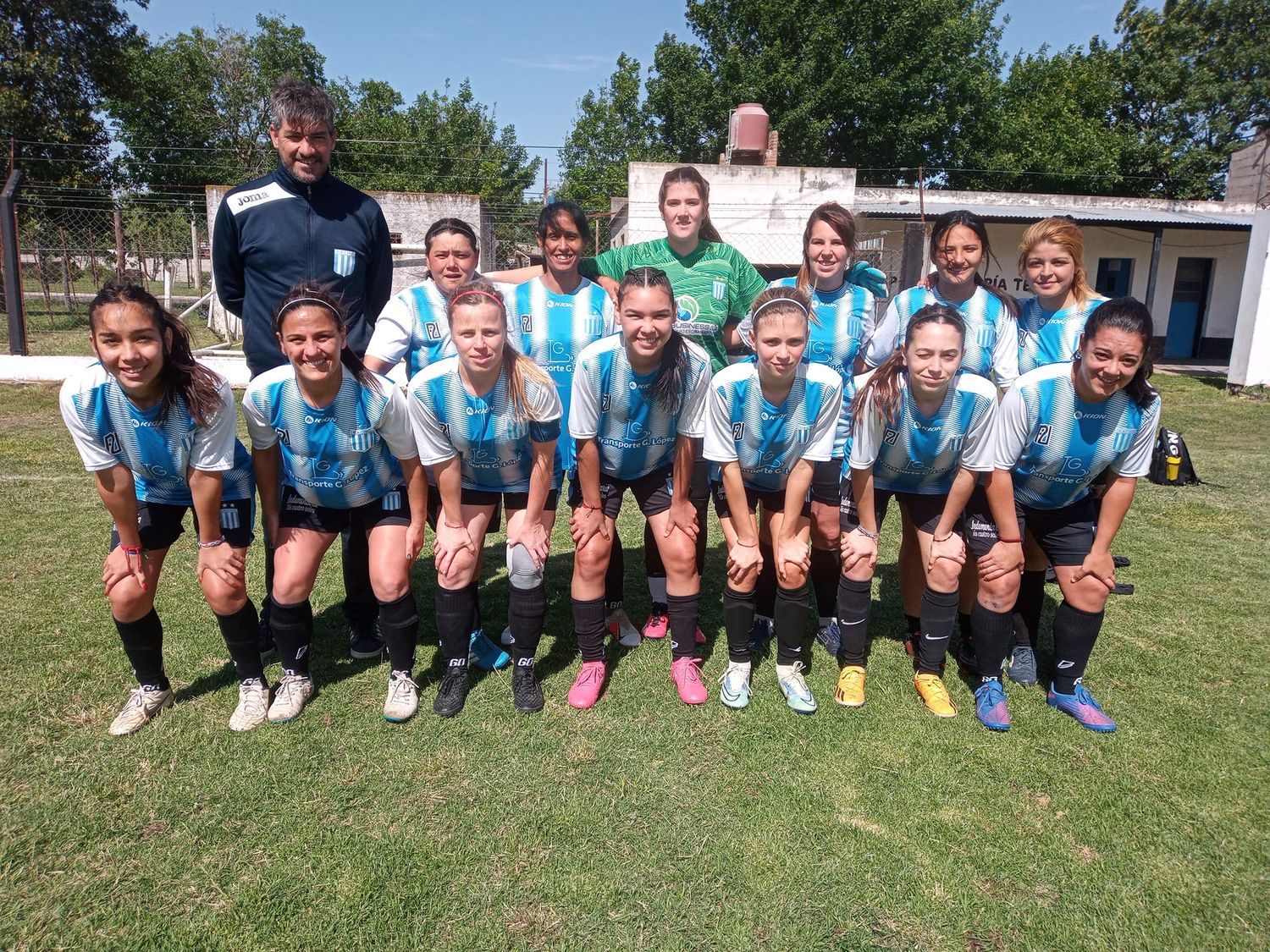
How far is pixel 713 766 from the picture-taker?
2.91 metres

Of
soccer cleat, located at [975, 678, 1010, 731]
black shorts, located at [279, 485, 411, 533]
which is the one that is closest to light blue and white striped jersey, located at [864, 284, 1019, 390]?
soccer cleat, located at [975, 678, 1010, 731]

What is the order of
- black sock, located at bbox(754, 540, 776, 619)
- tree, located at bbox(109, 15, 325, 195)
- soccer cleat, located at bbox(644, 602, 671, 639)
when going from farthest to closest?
1. tree, located at bbox(109, 15, 325, 195)
2. soccer cleat, located at bbox(644, 602, 671, 639)
3. black sock, located at bbox(754, 540, 776, 619)

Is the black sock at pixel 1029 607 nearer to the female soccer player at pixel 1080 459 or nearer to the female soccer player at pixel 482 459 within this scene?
the female soccer player at pixel 1080 459

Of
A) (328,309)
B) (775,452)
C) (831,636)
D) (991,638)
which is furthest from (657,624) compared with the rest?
(328,309)

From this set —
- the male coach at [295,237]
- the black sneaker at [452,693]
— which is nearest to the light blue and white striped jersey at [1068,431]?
the black sneaker at [452,693]

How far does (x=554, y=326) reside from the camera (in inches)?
142

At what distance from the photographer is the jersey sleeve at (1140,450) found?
10.3 ft

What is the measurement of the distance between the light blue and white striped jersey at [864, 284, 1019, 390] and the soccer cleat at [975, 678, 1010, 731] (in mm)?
1327

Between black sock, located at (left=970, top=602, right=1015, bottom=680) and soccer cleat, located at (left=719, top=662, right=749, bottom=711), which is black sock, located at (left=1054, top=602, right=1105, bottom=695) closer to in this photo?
black sock, located at (left=970, top=602, right=1015, bottom=680)

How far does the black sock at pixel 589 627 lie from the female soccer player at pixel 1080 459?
1.60 m

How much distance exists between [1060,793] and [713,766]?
1195mm

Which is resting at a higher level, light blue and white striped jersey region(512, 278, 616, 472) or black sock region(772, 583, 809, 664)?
light blue and white striped jersey region(512, 278, 616, 472)

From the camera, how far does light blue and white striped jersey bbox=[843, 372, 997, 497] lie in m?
3.19

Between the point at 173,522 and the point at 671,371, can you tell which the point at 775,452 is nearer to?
the point at 671,371
